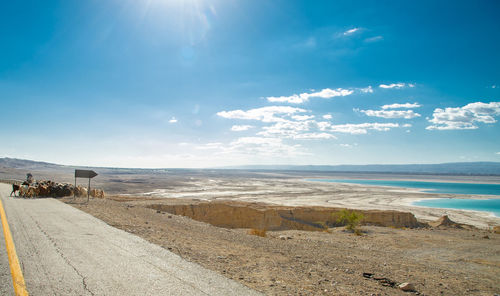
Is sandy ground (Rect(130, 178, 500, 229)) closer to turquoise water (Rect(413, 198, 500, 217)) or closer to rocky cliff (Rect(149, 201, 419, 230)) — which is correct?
turquoise water (Rect(413, 198, 500, 217))

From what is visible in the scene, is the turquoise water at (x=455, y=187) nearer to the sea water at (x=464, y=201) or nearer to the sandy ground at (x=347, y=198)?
the sea water at (x=464, y=201)

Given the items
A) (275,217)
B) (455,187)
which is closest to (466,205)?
(275,217)

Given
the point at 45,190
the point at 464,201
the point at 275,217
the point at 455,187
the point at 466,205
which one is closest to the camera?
the point at 45,190

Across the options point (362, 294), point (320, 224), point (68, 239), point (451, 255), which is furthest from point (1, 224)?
point (320, 224)

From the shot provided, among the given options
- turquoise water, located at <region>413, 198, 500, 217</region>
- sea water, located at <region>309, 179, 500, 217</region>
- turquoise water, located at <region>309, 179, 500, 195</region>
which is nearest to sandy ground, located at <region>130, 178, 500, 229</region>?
turquoise water, located at <region>413, 198, 500, 217</region>

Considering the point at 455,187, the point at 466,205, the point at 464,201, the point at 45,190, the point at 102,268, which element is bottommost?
the point at 455,187

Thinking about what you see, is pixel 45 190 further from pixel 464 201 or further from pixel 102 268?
pixel 464 201

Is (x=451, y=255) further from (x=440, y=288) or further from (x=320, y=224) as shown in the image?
(x=320, y=224)

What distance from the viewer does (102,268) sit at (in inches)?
242

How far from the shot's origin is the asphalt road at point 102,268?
5117 millimetres

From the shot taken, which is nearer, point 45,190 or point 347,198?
point 45,190

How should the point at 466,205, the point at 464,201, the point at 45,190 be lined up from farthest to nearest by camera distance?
Result: 1. the point at 464,201
2. the point at 466,205
3. the point at 45,190

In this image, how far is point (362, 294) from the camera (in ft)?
20.0

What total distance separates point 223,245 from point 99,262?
14.9 ft
